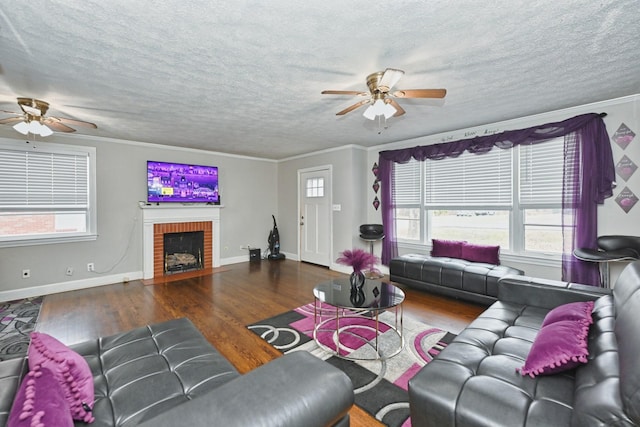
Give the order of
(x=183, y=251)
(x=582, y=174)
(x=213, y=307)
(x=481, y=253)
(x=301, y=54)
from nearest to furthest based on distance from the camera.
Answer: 1. (x=301, y=54)
2. (x=582, y=174)
3. (x=213, y=307)
4. (x=481, y=253)
5. (x=183, y=251)

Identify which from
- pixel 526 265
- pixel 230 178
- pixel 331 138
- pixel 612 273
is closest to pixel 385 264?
pixel 526 265

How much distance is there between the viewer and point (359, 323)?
297 cm

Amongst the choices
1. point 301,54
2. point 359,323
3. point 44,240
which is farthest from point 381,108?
point 44,240

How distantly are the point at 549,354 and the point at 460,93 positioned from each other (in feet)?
7.84

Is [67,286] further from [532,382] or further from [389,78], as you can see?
[532,382]

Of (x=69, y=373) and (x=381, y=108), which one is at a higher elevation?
(x=381, y=108)

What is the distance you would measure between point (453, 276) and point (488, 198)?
1.32 m

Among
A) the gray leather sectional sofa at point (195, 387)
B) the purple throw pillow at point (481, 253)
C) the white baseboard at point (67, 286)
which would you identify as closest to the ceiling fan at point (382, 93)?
the gray leather sectional sofa at point (195, 387)

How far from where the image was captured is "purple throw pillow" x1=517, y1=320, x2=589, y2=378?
50.8 inches

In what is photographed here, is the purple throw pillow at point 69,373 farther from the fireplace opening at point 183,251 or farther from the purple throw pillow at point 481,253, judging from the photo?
the fireplace opening at point 183,251

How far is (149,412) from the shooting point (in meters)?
1.13

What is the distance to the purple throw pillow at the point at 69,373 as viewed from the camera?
41.8 inches

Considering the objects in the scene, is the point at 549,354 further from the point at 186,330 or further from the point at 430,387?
the point at 186,330

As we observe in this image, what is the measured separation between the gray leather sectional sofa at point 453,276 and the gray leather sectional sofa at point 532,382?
140 cm
